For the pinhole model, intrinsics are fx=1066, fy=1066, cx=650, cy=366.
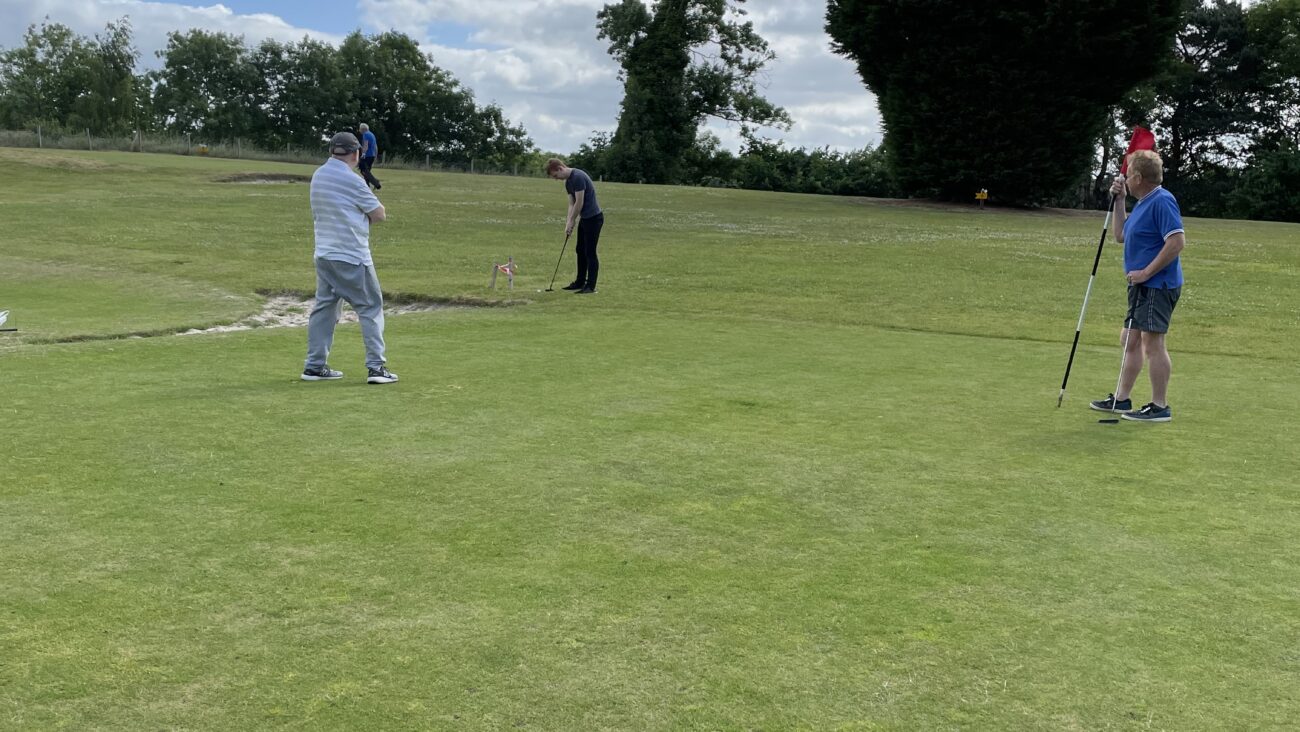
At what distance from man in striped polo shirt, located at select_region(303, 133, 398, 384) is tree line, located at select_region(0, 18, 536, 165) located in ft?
288

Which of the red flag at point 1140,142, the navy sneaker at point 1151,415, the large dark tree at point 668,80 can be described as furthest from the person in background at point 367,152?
the large dark tree at point 668,80

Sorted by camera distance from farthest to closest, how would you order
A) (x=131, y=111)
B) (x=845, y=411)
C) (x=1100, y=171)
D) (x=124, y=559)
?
(x=131, y=111), (x=1100, y=171), (x=845, y=411), (x=124, y=559)

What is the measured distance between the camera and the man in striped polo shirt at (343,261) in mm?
9219

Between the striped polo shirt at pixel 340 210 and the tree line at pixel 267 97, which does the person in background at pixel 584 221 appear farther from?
the tree line at pixel 267 97

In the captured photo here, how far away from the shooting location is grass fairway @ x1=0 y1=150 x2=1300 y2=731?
12.0 feet

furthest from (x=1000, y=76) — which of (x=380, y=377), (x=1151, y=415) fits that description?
(x=380, y=377)

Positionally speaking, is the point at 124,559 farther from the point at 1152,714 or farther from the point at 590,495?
the point at 1152,714

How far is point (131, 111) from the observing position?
10256cm

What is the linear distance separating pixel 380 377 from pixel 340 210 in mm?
1492

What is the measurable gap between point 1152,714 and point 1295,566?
2.05 metres

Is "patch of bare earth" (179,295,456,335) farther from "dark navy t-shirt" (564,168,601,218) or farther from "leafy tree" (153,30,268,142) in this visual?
"leafy tree" (153,30,268,142)

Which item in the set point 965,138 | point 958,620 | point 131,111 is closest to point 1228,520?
point 958,620

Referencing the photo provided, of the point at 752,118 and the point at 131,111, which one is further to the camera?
→ the point at 131,111

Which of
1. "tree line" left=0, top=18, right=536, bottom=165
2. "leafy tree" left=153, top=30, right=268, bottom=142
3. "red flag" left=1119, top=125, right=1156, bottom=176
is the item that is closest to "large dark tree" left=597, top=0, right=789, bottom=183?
"tree line" left=0, top=18, right=536, bottom=165
